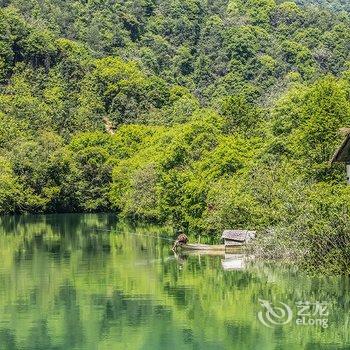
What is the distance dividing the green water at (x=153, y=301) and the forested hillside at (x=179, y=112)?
2.68 m

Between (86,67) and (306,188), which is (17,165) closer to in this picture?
(86,67)

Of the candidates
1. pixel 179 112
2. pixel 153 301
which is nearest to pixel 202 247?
pixel 153 301

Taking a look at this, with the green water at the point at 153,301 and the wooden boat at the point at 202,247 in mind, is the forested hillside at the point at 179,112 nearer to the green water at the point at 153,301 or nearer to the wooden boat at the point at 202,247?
the wooden boat at the point at 202,247

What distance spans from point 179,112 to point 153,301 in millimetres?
83307

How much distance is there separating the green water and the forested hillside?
2.68 meters

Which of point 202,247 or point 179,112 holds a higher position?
point 179,112

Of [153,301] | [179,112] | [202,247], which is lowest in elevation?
[202,247]

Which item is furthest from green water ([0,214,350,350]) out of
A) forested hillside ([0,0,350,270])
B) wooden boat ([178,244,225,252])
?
forested hillside ([0,0,350,270])

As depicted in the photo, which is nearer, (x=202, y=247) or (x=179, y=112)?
(x=202, y=247)

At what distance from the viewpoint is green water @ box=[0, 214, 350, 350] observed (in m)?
29.7

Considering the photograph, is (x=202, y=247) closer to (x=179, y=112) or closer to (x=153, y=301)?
(x=153, y=301)

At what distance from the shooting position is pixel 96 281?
42.0m

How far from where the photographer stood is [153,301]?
1438 inches

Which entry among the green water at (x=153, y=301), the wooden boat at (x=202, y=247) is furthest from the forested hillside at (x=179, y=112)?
the green water at (x=153, y=301)
